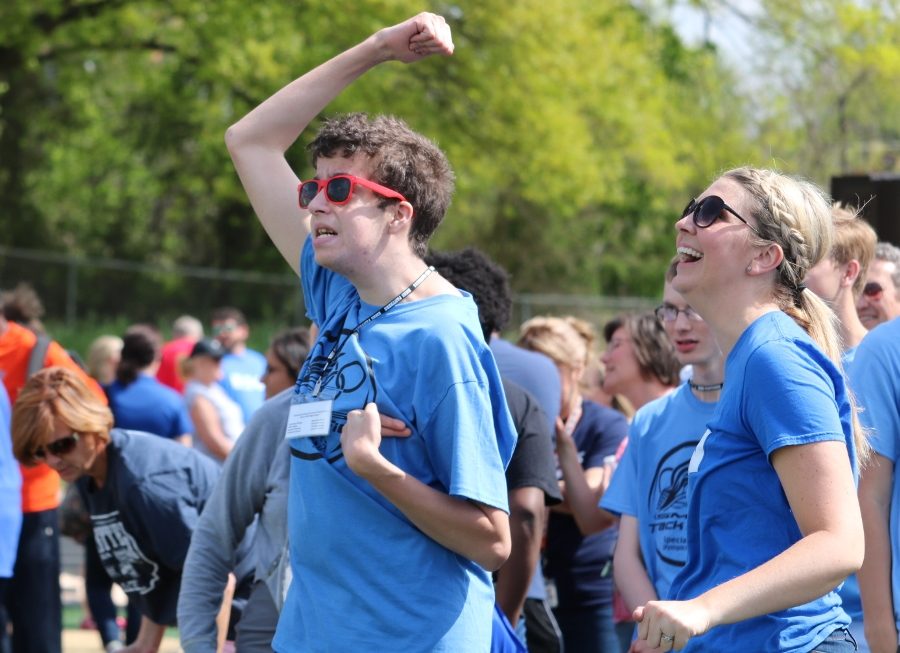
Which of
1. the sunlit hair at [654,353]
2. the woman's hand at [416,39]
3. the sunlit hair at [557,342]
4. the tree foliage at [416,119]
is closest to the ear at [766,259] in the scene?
the woman's hand at [416,39]

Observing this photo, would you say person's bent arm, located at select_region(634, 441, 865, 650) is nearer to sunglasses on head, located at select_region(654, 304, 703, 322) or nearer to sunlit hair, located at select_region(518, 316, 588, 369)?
sunglasses on head, located at select_region(654, 304, 703, 322)

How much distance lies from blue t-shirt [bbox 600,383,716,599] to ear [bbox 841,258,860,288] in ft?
1.82

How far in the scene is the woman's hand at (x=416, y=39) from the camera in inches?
120

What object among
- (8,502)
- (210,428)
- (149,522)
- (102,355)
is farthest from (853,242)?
(102,355)

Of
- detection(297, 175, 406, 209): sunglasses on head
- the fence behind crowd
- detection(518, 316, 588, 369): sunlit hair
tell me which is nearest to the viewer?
detection(297, 175, 406, 209): sunglasses on head

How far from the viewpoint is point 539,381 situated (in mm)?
4883

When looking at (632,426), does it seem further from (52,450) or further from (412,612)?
(52,450)

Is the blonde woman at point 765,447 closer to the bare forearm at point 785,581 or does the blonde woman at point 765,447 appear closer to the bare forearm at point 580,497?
the bare forearm at point 785,581

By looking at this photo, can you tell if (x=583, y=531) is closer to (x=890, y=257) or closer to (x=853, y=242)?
(x=890, y=257)

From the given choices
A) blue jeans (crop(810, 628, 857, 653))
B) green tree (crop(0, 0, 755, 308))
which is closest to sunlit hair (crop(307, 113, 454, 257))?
blue jeans (crop(810, 628, 857, 653))

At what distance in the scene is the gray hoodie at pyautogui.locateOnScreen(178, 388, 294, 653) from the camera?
3.67 m

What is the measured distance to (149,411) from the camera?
9.09m

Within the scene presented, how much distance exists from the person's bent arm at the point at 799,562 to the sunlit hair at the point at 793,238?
0.30 m

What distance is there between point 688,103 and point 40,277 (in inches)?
530
